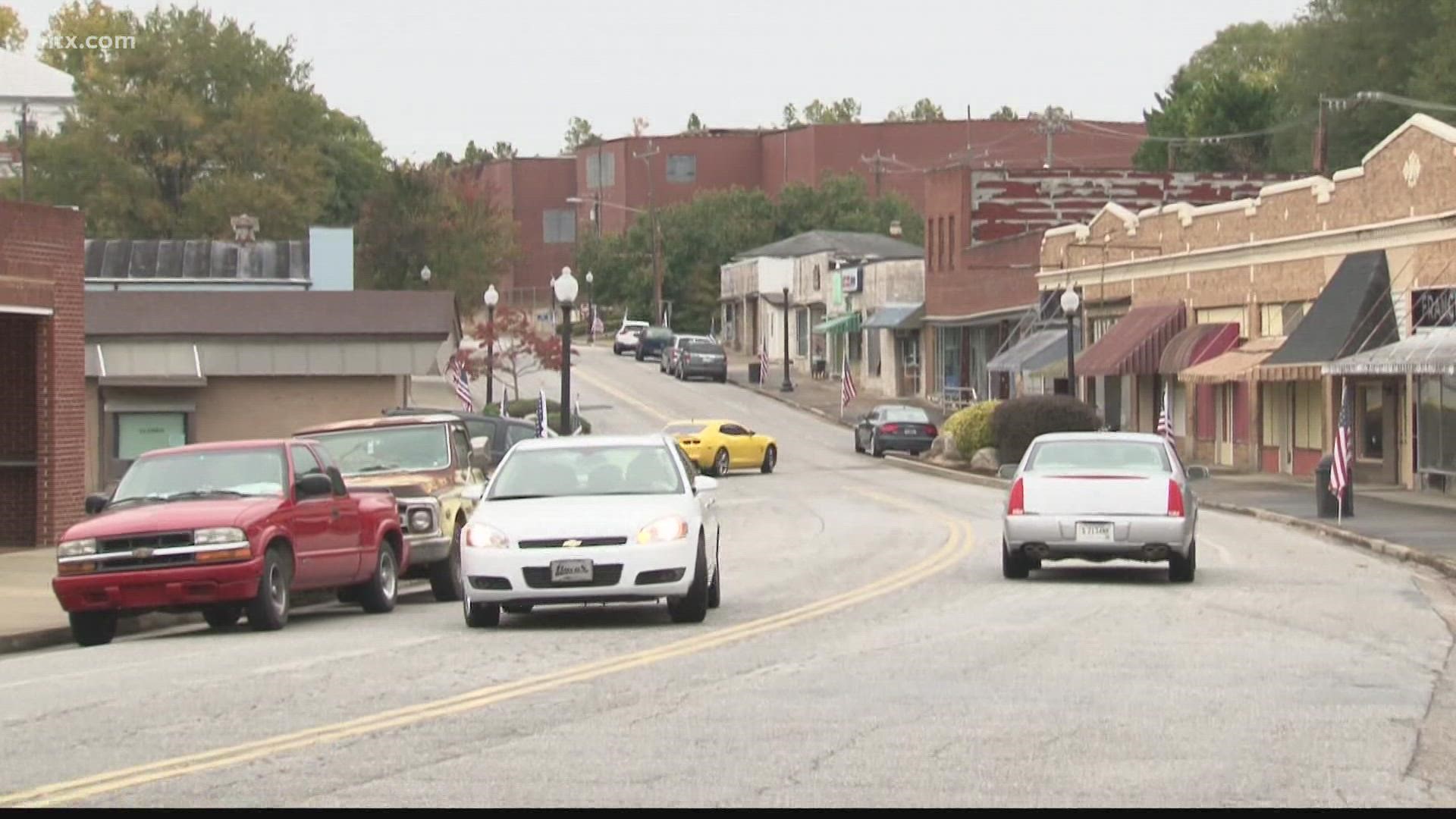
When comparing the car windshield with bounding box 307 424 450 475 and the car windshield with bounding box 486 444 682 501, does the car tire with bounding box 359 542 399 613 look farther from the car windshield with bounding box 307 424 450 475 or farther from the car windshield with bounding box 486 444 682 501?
the car windshield with bounding box 486 444 682 501

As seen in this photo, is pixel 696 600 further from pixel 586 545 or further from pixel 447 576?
pixel 447 576

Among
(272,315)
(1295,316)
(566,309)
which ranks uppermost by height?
(1295,316)

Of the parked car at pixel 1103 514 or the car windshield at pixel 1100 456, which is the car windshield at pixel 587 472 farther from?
the car windshield at pixel 1100 456

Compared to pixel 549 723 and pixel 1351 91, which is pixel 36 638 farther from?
pixel 1351 91

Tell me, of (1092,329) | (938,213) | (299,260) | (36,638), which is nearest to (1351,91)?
(938,213)

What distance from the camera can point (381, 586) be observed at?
20.6m

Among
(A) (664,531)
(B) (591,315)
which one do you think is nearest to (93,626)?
(A) (664,531)

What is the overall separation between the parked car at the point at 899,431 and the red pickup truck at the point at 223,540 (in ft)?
135

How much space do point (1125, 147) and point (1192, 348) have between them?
7047cm

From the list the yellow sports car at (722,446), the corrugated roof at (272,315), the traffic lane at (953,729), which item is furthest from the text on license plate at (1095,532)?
the yellow sports car at (722,446)

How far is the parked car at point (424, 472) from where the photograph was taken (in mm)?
22344

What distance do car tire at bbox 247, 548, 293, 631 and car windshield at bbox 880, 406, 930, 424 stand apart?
43674 millimetres

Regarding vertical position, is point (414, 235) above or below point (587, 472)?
above

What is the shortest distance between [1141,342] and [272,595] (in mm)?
41011
